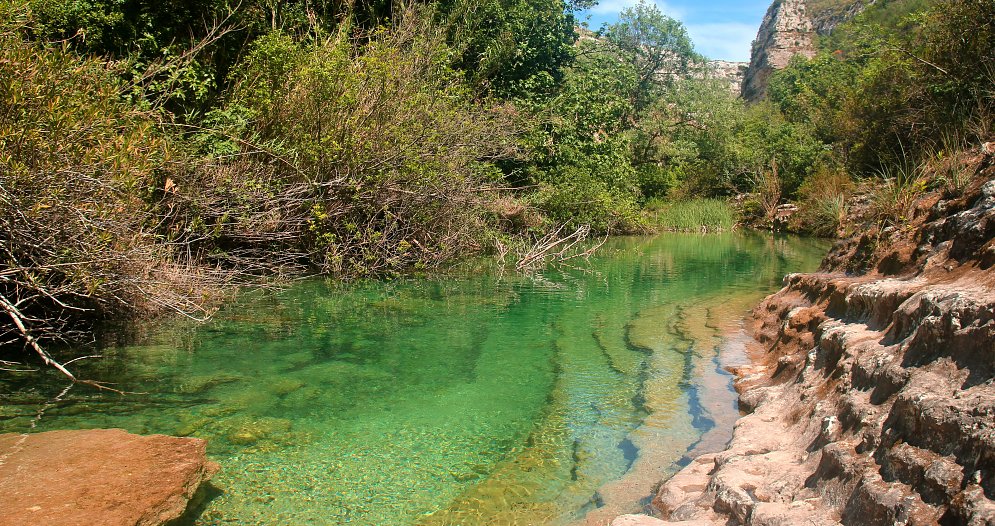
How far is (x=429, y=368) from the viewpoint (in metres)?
7.61

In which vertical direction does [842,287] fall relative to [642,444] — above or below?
above

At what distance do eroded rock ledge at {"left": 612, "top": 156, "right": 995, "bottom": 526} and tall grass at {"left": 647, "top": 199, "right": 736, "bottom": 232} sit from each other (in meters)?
22.4

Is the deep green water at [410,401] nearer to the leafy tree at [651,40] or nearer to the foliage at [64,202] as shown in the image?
the foliage at [64,202]

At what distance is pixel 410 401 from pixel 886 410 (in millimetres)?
3941

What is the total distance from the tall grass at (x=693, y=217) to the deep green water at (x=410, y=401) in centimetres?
1831

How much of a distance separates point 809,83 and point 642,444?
4313 cm

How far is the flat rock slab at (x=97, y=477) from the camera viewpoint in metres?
3.74

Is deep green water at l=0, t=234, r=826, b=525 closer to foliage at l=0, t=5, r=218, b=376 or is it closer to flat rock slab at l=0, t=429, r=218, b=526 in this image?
flat rock slab at l=0, t=429, r=218, b=526

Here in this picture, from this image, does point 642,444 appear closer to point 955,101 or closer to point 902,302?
point 902,302

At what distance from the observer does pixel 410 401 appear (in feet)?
21.3

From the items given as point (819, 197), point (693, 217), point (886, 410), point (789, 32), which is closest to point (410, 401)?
point (886, 410)

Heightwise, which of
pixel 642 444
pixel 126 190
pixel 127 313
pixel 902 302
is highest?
pixel 126 190

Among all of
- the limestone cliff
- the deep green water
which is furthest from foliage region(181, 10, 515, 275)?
the limestone cliff

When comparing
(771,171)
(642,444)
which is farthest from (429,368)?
(771,171)
